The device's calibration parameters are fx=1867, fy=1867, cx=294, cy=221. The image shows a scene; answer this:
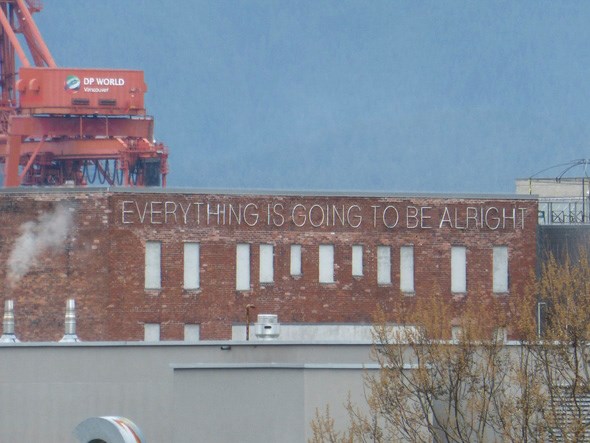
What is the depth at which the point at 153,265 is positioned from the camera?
57.1 m

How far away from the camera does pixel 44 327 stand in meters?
56.0

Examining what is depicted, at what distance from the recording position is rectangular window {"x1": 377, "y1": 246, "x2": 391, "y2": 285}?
58562 mm

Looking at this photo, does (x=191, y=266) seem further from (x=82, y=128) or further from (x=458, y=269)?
(x=82, y=128)

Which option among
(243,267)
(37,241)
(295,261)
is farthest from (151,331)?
(295,261)

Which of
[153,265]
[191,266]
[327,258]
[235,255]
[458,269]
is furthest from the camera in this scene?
[458,269]

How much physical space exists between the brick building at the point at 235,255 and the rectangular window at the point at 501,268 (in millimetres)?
32

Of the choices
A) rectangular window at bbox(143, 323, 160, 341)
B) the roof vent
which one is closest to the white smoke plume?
rectangular window at bbox(143, 323, 160, 341)

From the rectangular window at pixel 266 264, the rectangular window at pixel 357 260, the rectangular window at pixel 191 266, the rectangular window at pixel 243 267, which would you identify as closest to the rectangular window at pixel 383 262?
the rectangular window at pixel 357 260

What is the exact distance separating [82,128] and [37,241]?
4526 cm

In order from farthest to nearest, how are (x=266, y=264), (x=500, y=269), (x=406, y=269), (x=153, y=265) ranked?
(x=500, y=269) → (x=406, y=269) → (x=266, y=264) → (x=153, y=265)

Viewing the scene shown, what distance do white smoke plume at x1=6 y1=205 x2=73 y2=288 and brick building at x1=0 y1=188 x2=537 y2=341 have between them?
0.03 meters

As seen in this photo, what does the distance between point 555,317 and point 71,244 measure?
88.9 feet

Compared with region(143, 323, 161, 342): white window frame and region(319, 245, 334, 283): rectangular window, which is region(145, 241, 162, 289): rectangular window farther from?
region(319, 245, 334, 283): rectangular window

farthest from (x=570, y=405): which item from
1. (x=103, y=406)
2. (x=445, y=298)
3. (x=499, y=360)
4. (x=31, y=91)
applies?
(x=31, y=91)
